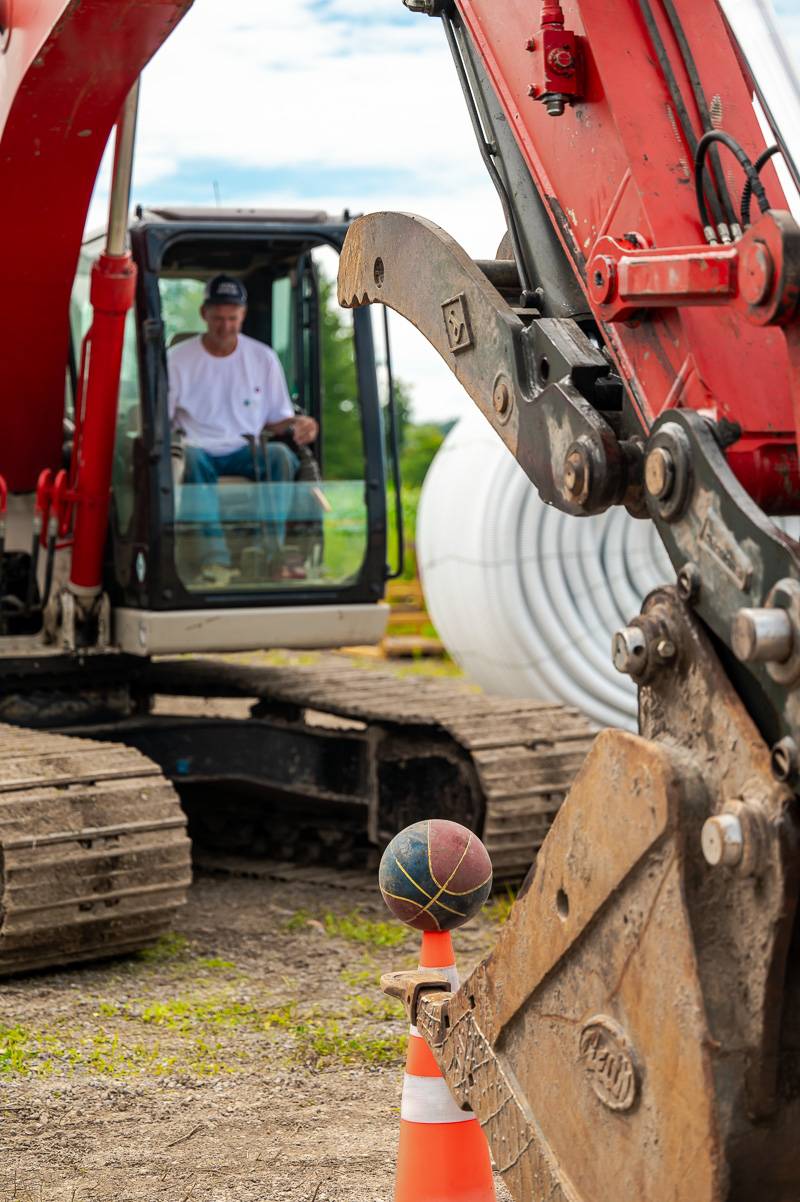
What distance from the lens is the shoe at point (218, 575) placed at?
20.1 ft

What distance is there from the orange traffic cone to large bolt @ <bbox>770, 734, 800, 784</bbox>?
117 cm

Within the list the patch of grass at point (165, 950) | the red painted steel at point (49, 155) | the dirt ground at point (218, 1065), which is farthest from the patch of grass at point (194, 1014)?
the red painted steel at point (49, 155)

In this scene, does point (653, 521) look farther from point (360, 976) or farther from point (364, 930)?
point (364, 930)

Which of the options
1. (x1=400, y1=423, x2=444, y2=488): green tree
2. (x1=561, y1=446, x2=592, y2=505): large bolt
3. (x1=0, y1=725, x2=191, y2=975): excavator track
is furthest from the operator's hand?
(x1=400, y1=423, x2=444, y2=488): green tree

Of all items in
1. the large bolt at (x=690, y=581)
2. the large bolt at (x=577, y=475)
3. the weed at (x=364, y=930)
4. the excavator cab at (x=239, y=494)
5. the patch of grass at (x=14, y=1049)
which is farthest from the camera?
the excavator cab at (x=239, y=494)

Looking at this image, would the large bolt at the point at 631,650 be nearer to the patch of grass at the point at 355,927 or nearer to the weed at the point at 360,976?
the weed at the point at 360,976

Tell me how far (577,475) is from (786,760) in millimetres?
612

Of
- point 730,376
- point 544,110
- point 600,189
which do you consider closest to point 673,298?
point 730,376

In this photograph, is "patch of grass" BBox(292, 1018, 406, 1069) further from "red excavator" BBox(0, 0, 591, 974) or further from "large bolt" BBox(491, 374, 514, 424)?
"large bolt" BBox(491, 374, 514, 424)

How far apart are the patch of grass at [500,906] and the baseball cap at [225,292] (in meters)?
2.51

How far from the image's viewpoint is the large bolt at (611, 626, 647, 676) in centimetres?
241

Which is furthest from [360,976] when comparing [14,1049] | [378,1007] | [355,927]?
[14,1049]

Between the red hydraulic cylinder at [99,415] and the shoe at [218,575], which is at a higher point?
the red hydraulic cylinder at [99,415]

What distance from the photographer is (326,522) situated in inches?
250
